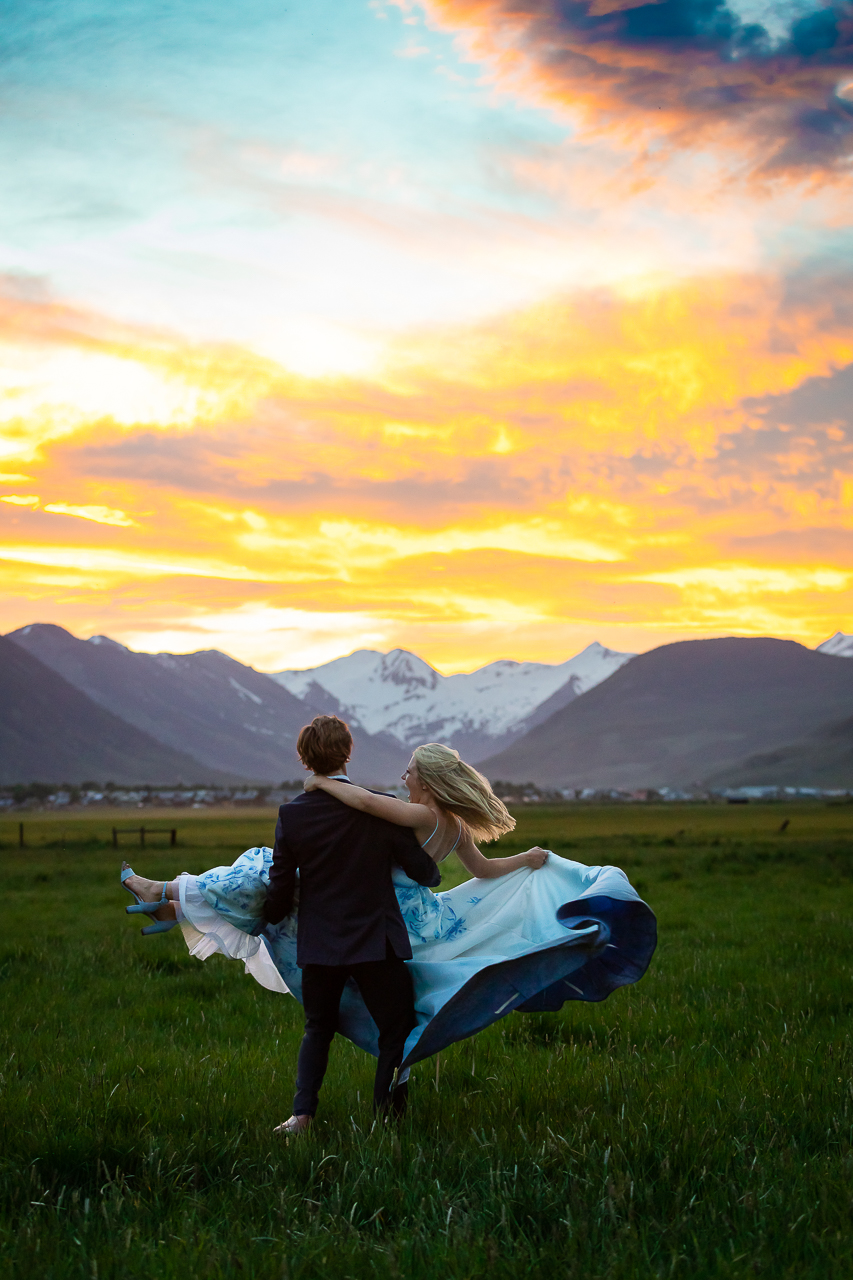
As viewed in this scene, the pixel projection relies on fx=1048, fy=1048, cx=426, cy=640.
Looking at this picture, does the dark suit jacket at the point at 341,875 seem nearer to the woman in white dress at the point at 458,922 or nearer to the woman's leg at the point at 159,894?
the woman in white dress at the point at 458,922

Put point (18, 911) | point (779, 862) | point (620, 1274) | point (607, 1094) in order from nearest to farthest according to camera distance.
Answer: point (620, 1274)
point (607, 1094)
point (18, 911)
point (779, 862)

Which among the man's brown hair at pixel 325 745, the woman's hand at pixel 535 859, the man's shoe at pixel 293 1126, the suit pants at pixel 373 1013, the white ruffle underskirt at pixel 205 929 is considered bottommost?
the man's shoe at pixel 293 1126

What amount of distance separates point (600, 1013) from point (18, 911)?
17.7m

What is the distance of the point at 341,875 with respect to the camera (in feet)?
21.5

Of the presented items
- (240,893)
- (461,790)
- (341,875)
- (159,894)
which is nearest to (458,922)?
(461,790)

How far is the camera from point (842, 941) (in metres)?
14.7

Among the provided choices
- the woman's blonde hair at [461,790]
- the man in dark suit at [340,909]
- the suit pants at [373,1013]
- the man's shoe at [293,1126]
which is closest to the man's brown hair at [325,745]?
the man in dark suit at [340,909]

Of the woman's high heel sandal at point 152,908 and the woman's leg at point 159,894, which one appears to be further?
the woman's leg at point 159,894

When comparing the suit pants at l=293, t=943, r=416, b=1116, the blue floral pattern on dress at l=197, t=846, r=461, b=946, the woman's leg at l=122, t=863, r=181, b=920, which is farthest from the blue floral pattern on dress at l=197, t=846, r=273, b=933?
the suit pants at l=293, t=943, r=416, b=1116

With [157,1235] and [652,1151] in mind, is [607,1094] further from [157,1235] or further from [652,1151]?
[157,1235]

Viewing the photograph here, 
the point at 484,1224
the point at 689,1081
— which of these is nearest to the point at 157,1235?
the point at 484,1224

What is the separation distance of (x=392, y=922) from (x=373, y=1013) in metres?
0.62

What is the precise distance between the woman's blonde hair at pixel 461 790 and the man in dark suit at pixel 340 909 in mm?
368

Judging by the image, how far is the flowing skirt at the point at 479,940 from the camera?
6.54 m
